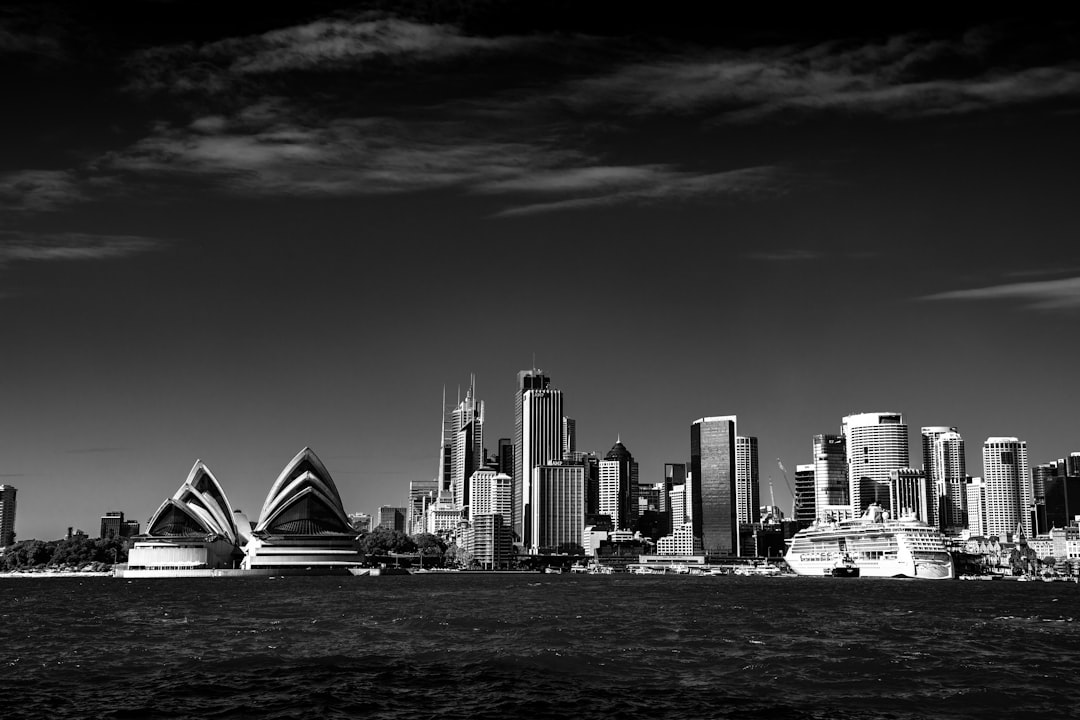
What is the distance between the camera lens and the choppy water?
92.9ft

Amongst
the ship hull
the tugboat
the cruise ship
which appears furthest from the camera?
the tugboat

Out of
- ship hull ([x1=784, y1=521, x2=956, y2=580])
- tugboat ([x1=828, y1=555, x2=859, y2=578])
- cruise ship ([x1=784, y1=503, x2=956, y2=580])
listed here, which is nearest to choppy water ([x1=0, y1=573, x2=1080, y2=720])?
ship hull ([x1=784, y1=521, x2=956, y2=580])

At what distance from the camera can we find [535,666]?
36219 millimetres

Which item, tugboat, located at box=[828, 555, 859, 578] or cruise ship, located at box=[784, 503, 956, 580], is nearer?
cruise ship, located at box=[784, 503, 956, 580]

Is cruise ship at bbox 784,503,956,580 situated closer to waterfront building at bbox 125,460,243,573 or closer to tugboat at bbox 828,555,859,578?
tugboat at bbox 828,555,859,578

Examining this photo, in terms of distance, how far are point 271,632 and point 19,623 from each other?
18.5 metres

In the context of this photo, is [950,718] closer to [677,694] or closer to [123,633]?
[677,694]

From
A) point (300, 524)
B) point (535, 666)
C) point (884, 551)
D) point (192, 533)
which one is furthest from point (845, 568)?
point (535, 666)

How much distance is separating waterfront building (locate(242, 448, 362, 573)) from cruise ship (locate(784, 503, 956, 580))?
87.0 meters

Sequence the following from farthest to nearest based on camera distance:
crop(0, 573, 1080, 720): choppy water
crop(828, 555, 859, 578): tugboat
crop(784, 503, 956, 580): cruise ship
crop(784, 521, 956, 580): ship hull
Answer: crop(828, 555, 859, 578): tugboat → crop(784, 503, 956, 580): cruise ship → crop(784, 521, 956, 580): ship hull → crop(0, 573, 1080, 720): choppy water

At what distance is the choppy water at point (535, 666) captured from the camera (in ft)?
92.9

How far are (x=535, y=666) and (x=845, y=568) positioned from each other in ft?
514

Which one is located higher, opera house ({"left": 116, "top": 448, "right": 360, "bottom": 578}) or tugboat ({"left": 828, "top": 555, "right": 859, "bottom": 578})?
opera house ({"left": 116, "top": 448, "right": 360, "bottom": 578})

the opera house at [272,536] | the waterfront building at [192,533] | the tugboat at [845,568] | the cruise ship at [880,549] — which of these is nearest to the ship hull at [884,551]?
the cruise ship at [880,549]
